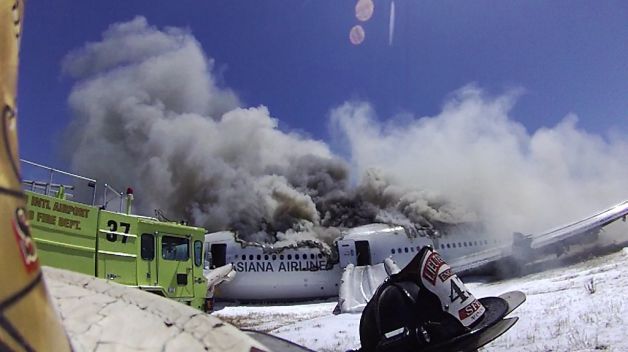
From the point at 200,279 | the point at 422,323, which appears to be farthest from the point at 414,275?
the point at 200,279

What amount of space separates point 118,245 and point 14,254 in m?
9.71

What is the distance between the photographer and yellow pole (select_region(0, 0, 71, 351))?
0.74 meters

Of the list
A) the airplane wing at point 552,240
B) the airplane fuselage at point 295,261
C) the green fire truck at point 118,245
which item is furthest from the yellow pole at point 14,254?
the airplane wing at point 552,240

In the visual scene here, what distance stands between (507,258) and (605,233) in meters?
6.30

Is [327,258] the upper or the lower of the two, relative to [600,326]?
upper

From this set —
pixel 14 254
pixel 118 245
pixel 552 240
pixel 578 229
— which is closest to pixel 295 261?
pixel 552 240

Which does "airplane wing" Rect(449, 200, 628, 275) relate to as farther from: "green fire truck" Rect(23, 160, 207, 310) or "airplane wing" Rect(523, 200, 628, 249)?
"green fire truck" Rect(23, 160, 207, 310)

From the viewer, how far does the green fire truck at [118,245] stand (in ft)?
27.6

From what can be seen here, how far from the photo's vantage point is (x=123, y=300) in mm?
1502

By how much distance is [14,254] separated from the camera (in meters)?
0.78

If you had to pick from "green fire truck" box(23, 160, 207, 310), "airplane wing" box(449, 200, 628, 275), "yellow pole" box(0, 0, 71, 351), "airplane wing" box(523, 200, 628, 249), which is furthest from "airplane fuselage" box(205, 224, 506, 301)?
"yellow pole" box(0, 0, 71, 351)

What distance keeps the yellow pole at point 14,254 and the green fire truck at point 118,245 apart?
23.9 ft

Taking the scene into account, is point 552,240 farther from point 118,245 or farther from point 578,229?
Answer: point 118,245

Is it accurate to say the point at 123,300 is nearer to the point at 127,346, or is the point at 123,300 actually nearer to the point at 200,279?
the point at 127,346
